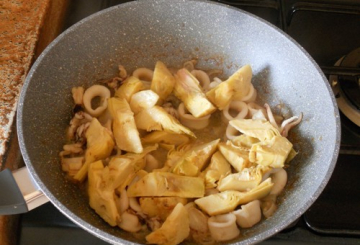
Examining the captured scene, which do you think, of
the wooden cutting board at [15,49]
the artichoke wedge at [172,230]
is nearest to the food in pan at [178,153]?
the artichoke wedge at [172,230]

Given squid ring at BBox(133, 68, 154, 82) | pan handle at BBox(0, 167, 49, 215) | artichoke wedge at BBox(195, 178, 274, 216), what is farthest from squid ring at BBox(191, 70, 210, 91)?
pan handle at BBox(0, 167, 49, 215)

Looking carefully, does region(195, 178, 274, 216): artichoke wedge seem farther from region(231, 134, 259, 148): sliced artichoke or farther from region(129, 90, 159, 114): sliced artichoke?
region(129, 90, 159, 114): sliced artichoke

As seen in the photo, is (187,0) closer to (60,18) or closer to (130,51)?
(130,51)

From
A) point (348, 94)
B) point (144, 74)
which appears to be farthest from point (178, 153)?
point (348, 94)

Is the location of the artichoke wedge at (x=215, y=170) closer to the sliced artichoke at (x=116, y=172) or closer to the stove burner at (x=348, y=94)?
the sliced artichoke at (x=116, y=172)

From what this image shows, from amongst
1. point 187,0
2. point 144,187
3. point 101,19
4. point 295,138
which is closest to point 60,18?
point 101,19
